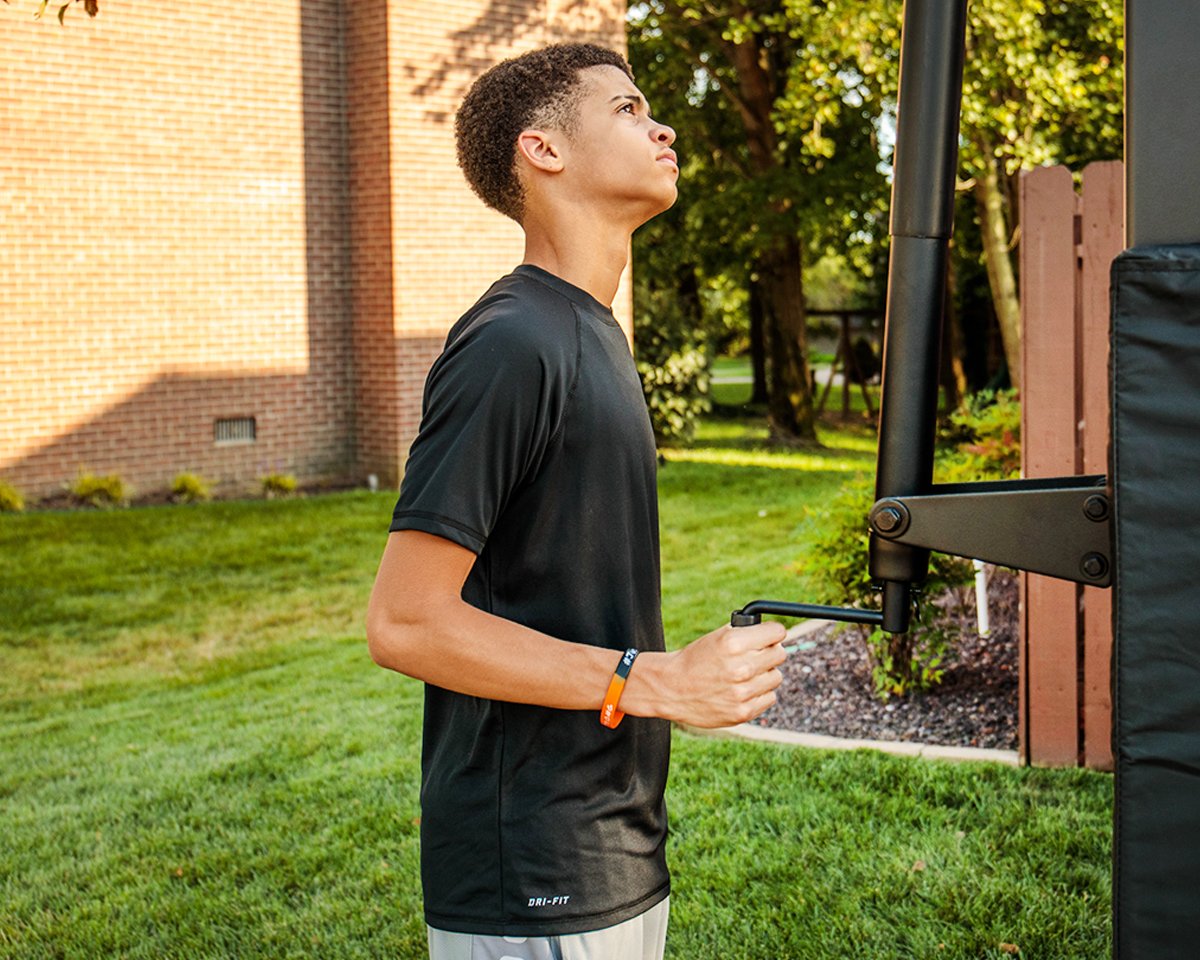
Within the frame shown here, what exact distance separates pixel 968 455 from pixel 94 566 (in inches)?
255

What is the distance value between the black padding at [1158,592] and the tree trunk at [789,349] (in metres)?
19.1

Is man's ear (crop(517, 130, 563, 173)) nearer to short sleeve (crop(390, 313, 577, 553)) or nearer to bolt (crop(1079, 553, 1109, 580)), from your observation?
short sleeve (crop(390, 313, 577, 553))

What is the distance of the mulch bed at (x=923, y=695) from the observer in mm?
5832

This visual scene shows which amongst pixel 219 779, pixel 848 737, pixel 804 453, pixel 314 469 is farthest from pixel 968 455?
pixel 804 453

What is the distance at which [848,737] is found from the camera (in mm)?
5797

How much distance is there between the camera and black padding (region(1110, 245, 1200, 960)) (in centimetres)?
133

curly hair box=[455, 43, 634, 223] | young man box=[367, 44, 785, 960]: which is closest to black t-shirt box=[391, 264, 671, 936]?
young man box=[367, 44, 785, 960]

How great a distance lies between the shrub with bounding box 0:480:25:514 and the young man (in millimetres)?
10874

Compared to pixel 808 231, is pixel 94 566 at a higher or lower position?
lower

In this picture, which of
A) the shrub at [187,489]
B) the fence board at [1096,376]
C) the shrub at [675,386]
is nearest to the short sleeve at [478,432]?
the fence board at [1096,376]

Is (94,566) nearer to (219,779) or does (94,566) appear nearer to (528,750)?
(219,779)

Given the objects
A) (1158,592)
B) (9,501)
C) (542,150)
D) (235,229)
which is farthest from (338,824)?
(235,229)

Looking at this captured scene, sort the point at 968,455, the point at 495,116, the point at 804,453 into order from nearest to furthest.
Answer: the point at 495,116 → the point at 968,455 → the point at 804,453

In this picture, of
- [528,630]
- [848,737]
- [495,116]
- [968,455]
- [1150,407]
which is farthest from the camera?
[968,455]
